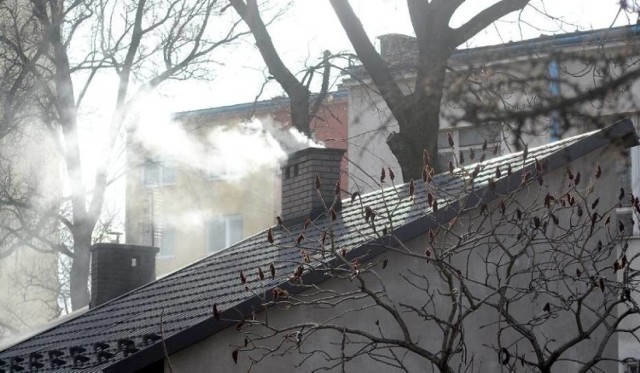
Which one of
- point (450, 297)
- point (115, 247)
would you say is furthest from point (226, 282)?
point (115, 247)

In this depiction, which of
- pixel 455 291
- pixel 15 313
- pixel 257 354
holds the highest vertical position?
pixel 455 291

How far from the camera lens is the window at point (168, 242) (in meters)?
45.9

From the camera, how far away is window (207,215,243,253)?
144 ft

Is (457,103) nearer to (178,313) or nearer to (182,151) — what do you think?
(178,313)

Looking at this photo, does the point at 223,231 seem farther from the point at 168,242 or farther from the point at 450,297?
the point at 450,297

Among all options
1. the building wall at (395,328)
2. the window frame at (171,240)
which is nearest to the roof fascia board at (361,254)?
the building wall at (395,328)

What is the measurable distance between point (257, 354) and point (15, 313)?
24990 millimetres

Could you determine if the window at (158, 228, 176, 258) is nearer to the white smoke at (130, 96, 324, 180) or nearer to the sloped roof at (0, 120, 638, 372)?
the white smoke at (130, 96, 324, 180)

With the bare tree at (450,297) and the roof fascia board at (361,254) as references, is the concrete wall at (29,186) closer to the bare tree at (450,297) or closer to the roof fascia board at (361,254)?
the roof fascia board at (361,254)

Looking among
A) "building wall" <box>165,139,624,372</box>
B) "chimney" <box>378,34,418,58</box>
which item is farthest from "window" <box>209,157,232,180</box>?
"building wall" <box>165,139,624,372</box>

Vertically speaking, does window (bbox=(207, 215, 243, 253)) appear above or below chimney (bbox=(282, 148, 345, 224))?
below

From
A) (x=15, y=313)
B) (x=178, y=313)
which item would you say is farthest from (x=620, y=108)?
(x=15, y=313)

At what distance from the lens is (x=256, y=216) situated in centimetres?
4409

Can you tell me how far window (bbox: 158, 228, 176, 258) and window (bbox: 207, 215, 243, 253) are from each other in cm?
152
